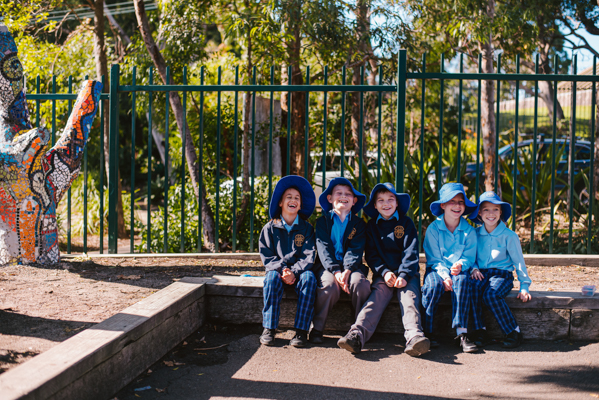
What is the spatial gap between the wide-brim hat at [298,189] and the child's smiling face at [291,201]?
50 mm

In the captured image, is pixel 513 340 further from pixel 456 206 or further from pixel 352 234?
pixel 352 234

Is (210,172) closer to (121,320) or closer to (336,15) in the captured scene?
(336,15)

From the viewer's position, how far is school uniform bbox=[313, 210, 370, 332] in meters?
3.58

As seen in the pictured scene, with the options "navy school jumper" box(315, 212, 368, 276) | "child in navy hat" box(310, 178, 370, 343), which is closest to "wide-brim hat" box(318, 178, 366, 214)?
"child in navy hat" box(310, 178, 370, 343)

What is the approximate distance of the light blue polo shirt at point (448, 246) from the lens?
364 centimetres

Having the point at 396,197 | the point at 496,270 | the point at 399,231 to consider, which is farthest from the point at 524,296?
the point at 396,197

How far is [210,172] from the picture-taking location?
7.31 m

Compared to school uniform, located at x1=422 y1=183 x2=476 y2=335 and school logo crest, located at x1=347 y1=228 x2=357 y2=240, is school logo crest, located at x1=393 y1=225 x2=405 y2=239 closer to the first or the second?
school uniform, located at x1=422 y1=183 x2=476 y2=335

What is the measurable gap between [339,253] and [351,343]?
74cm

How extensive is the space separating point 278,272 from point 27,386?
1.83m

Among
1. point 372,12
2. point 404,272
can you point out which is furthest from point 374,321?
point 372,12

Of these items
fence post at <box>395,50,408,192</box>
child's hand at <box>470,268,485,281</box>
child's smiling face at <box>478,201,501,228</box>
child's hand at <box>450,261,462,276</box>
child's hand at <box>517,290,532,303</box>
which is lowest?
child's hand at <box>517,290,532,303</box>

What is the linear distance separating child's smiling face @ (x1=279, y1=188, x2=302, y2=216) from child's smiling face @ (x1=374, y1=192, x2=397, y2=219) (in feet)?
1.85

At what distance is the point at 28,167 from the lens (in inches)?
169
